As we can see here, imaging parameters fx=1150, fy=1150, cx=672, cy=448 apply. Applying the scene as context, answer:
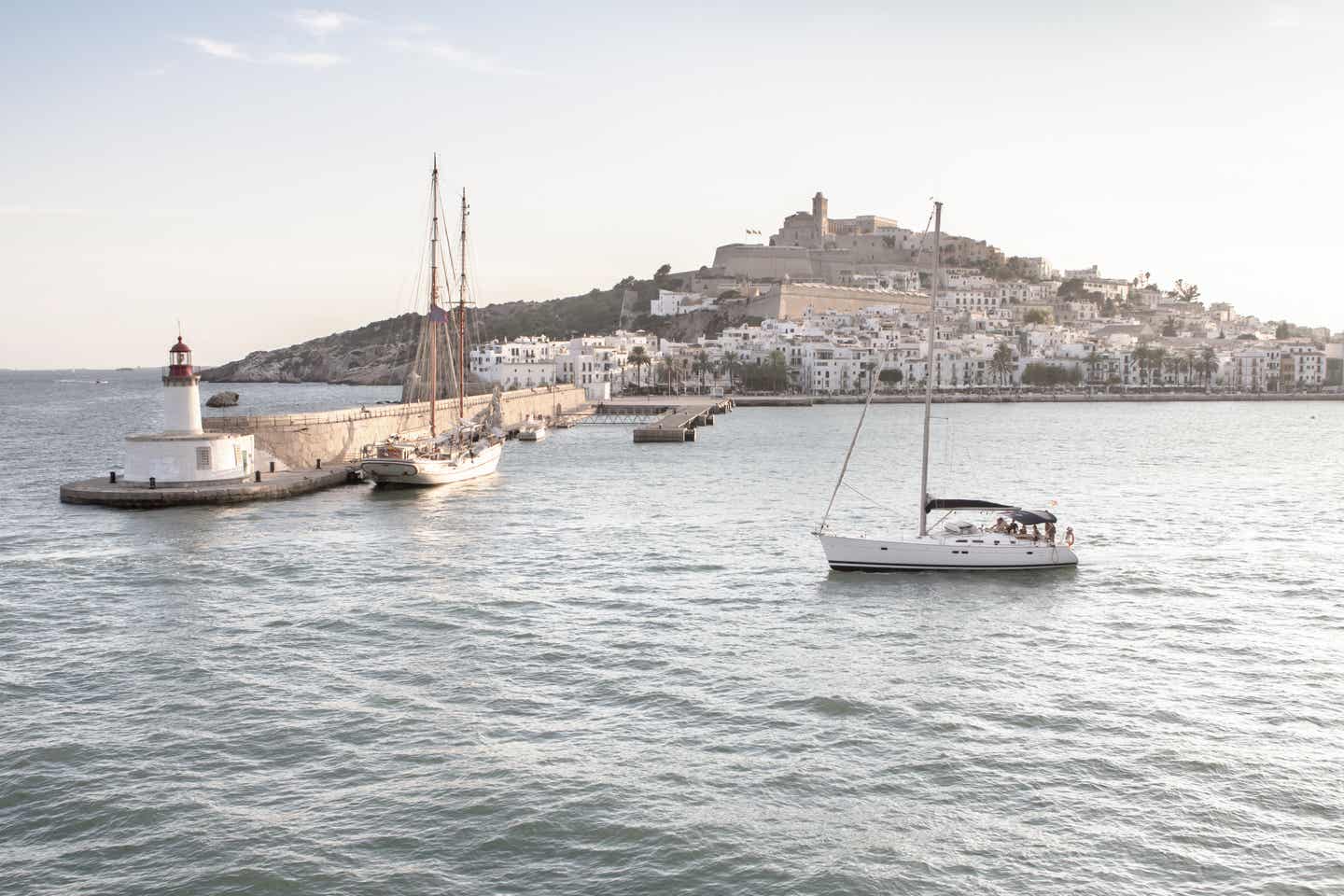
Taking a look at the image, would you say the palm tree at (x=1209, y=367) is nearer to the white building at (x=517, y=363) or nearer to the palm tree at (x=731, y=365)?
the palm tree at (x=731, y=365)

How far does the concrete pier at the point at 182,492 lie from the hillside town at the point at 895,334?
198 ft

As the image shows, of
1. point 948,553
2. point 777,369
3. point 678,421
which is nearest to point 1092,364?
point 777,369

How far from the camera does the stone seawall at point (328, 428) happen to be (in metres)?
35.3

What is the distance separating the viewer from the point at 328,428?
38.7 meters

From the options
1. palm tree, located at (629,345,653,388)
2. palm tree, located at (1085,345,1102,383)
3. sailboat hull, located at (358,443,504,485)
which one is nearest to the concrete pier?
sailboat hull, located at (358,443,504,485)

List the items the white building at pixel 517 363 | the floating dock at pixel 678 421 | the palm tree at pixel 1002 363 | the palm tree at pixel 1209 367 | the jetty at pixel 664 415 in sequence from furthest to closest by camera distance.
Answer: the palm tree at pixel 1209 367 → the palm tree at pixel 1002 363 → the white building at pixel 517 363 → the jetty at pixel 664 415 → the floating dock at pixel 678 421

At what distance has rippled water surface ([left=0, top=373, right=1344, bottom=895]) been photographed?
10070 mm

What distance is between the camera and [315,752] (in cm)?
1228

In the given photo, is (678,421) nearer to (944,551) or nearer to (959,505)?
(959,505)

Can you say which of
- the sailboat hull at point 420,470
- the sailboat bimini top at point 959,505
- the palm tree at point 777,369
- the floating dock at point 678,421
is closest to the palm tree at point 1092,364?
the palm tree at point 777,369

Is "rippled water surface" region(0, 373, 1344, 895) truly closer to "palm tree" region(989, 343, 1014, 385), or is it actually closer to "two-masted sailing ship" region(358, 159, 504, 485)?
"two-masted sailing ship" region(358, 159, 504, 485)

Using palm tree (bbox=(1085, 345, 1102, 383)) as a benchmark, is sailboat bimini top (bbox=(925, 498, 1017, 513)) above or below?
below

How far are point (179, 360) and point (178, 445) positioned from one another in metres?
2.34

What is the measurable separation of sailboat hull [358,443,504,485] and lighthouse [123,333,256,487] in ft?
15.8
